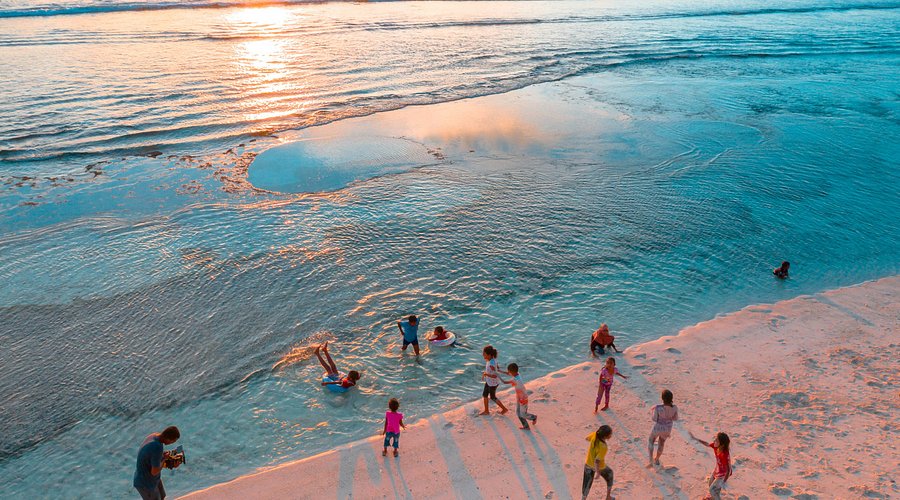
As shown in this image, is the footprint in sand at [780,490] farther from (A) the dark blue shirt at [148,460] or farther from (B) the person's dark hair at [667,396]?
(A) the dark blue shirt at [148,460]

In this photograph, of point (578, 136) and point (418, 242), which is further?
point (578, 136)

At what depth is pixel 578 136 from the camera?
27.7 metres

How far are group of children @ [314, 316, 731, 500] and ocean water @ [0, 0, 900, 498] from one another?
58 centimetres

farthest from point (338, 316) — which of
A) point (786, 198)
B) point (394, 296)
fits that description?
point (786, 198)

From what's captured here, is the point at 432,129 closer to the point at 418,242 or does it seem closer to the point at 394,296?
the point at 418,242

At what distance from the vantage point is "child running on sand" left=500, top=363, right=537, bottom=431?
10.5 meters

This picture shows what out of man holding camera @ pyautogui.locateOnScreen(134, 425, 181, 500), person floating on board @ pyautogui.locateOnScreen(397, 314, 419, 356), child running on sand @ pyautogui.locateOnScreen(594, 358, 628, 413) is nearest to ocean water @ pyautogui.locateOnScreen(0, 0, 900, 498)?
person floating on board @ pyautogui.locateOnScreen(397, 314, 419, 356)

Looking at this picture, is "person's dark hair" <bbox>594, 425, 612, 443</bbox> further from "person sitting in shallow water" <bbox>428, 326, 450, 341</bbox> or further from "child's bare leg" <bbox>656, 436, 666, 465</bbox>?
"person sitting in shallow water" <bbox>428, 326, 450, 341</bbox>

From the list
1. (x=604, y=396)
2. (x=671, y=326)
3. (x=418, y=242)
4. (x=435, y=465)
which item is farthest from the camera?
(x=418, y=242)

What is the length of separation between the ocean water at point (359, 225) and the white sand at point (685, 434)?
1.02m

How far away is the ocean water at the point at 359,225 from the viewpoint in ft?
40.6

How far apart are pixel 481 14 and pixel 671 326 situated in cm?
6708

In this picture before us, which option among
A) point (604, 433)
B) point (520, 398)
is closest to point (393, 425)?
point (520, 398)

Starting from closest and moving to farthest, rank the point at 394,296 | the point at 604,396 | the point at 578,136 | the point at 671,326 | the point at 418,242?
the point at 604,396 < the point at 671,326 < the point at 394,296 < the point at 418,242 < the point at 578,136
